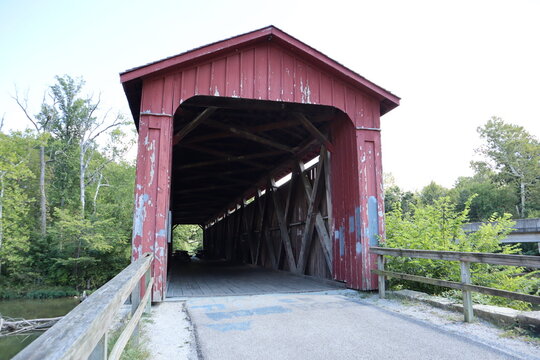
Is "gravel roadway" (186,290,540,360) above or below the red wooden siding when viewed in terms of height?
below

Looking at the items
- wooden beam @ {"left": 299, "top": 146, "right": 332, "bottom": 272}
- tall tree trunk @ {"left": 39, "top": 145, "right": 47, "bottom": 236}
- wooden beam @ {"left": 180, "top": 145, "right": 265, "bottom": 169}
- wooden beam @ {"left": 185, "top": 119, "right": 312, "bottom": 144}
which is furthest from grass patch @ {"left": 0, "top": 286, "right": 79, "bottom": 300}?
wooden beam @ {"left": 299, "top": 146, "right": 332, "bottom": 272}

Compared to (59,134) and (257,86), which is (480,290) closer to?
(257,86)

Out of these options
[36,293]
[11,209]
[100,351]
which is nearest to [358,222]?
[100,351]

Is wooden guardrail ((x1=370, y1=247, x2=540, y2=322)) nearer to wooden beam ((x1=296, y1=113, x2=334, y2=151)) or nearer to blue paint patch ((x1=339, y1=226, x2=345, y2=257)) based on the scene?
blue paint patch ((x1=339, y1=226, x2=345, y2=257))

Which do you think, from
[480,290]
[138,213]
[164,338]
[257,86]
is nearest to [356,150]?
[257,86]

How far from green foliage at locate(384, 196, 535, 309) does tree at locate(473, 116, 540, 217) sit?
30.5 meters

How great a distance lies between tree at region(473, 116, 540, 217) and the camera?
3284 cm

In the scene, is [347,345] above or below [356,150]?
below

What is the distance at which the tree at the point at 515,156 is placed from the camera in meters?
32.8

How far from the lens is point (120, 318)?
399cm

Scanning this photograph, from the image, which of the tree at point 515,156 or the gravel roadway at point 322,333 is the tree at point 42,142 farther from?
the tree at point 515,156

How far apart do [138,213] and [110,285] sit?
3.20m

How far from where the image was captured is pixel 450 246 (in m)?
5.02

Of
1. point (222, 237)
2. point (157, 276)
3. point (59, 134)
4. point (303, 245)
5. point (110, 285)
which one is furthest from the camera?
point (59, 134)
